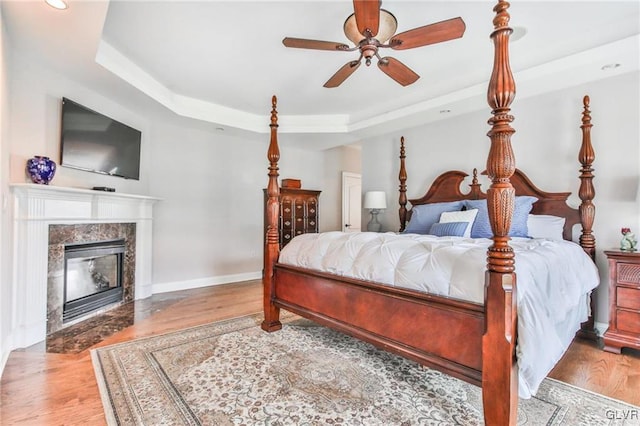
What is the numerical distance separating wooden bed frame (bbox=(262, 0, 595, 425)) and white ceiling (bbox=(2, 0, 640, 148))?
1.40 metres

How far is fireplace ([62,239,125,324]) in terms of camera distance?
3.24 metres

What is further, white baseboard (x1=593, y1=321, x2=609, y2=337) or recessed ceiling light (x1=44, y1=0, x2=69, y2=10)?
white baseboard (x1=593, y1=321, x2=609, y2=337)

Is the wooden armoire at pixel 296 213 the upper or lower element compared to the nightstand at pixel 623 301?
upper

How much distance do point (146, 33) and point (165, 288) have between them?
332 centimetres

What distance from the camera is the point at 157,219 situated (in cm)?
464

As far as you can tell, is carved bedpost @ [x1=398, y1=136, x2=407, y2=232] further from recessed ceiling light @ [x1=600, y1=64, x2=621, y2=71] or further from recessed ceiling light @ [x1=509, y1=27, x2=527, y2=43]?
recessed ceiling light @ [x1=600, y1=64, x2=621, y2=71]

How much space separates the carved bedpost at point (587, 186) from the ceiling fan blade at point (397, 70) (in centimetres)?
167

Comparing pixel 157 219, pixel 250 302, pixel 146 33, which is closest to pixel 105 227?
pixel 157 219

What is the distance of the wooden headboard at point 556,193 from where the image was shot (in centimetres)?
296

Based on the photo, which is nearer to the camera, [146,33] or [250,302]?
[146,33]

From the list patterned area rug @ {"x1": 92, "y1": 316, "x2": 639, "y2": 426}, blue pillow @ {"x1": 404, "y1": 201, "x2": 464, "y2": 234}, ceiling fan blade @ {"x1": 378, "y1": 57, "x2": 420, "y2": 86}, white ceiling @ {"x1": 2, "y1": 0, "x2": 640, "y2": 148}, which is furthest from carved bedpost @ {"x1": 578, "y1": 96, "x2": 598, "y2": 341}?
ceiling fan blade @ {"x1": 378, "y1": 57, "x2": 420, "y2": 86}

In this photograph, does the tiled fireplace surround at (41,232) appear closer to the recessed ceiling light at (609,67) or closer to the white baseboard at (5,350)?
the white baseboard at (5,350)

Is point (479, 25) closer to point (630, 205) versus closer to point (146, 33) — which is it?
point (630, 205)

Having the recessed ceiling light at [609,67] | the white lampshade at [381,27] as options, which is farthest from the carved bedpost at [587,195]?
the white lampshade at [381,27]
